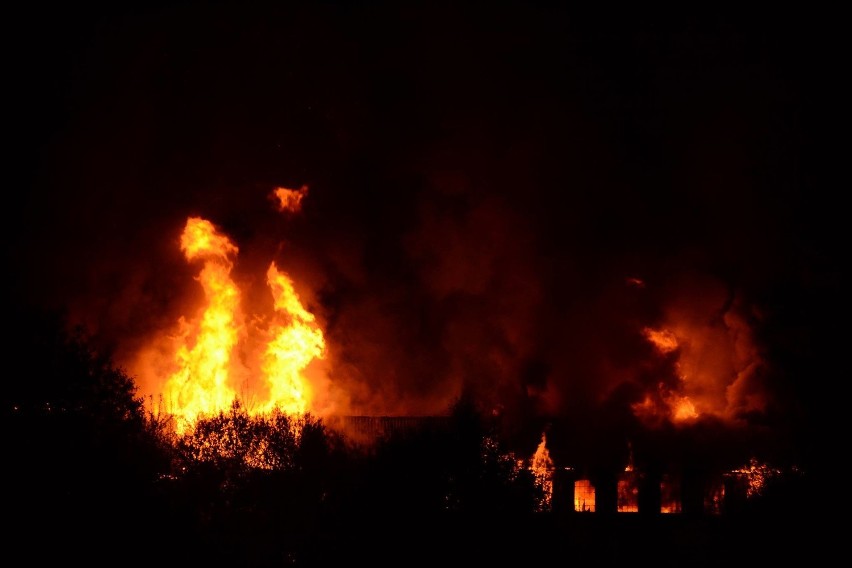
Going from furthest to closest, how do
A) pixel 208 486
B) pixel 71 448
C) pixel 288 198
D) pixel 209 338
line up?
1. pixel 288 198
2. pixel 209 338
3. pixel 208 486
4. pixel 71 448

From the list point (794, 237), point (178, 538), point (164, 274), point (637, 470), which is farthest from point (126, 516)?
point (794, 237)

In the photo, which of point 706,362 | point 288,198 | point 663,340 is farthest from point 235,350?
point 706,362

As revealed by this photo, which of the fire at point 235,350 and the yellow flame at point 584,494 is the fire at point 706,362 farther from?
the fire at point 235,350

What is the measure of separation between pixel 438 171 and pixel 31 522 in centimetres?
3474

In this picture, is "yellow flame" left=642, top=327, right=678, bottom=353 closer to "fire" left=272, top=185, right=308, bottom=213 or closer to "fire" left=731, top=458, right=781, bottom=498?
"fire" left=731, top=458, right=781, bottom=498

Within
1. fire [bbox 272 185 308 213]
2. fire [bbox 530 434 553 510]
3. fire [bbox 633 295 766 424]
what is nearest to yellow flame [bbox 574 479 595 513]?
fire [bbox 530 434 553 510]

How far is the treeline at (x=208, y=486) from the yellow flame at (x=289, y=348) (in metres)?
15.7

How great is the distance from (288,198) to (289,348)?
32.4 ft

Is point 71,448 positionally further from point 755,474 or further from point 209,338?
point 755,474

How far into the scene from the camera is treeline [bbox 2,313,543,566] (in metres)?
24.3

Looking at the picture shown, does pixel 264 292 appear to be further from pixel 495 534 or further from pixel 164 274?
pixel 495 534

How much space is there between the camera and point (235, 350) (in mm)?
47656

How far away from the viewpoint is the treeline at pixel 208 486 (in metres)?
24.3

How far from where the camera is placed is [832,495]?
29.2 metres
